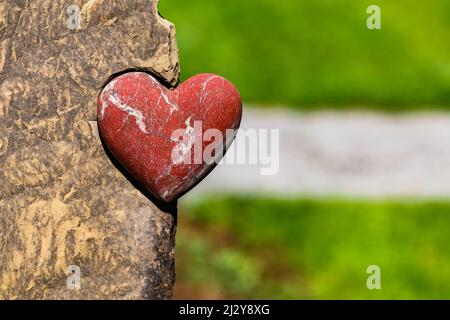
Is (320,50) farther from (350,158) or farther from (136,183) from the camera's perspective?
(136,183)

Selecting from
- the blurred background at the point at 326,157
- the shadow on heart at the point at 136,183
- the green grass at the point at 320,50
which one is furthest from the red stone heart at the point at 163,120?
the green grass at the point at 320,50

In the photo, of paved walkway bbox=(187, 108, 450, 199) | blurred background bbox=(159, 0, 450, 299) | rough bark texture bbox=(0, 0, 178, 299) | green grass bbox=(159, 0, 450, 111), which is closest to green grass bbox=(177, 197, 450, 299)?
blurred background bbox=(159, 0, 450, 299)

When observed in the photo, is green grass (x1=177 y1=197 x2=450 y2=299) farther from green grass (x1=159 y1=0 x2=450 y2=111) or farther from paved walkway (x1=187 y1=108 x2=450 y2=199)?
green grass (x1=159 y1=0 x2=450 y2=111)

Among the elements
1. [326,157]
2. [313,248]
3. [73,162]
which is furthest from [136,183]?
[326,157]

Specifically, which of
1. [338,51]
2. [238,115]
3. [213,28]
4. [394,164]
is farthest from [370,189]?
[238,115]

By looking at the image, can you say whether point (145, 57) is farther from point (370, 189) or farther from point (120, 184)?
point (370, 189)

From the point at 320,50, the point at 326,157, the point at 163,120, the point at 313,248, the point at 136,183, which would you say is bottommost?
the point at 136,183

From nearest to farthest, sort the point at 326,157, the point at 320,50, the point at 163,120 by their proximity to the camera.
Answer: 1. the point at 163,120
2. the point at 326,157
3. the point at 320,50
